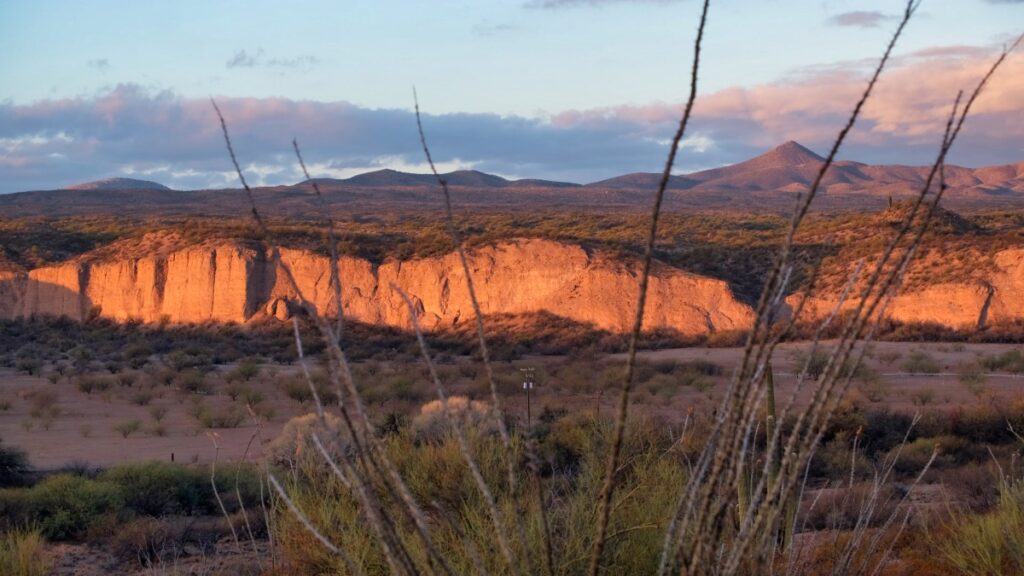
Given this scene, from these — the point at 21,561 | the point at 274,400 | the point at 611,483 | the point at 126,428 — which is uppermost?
the point at 611,483

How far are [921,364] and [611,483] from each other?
29.6m

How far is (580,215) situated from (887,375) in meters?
54.1

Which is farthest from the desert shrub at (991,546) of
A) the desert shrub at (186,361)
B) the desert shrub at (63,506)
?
the desert shrub at (186,361)

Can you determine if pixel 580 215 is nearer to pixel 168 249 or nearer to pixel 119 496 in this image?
pixel 168 249

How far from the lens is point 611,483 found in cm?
213

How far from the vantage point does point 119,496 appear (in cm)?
1182

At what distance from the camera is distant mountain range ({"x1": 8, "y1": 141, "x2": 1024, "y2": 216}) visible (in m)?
107

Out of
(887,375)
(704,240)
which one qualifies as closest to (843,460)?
(887,375)

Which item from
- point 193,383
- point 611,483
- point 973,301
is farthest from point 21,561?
point 973,301

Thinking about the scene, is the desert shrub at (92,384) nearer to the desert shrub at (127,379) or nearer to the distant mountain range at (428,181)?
the desert shrub at (127,379)

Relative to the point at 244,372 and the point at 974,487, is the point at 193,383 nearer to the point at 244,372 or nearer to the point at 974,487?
the point at 244,372

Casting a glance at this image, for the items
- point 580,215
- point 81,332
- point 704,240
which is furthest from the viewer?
point 580,215

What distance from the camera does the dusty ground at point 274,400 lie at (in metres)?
19.5

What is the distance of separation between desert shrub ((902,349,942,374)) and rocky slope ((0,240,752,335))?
8.46m
